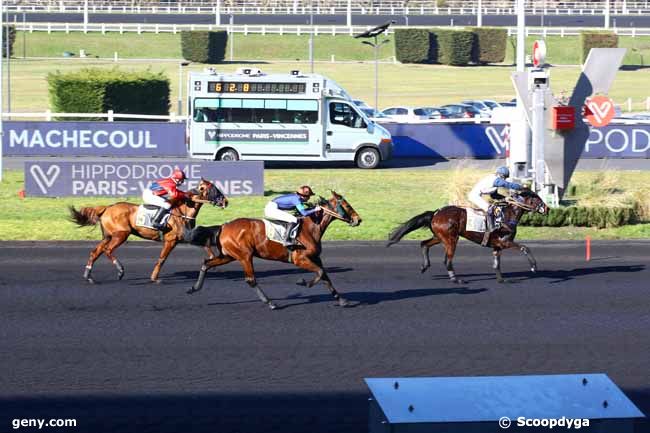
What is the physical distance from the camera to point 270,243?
14.5 meters

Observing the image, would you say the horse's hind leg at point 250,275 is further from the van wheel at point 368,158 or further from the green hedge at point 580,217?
the van wheel at point 368,158

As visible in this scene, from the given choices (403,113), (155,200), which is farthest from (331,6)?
(155,200)

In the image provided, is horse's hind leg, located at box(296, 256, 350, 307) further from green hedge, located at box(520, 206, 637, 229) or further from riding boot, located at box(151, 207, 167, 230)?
green hedge, located at box(520, 206, 637, 229)

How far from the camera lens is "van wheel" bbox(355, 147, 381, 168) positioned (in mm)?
33875

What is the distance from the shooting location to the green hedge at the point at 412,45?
75.3m

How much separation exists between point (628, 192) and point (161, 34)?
59600 mm

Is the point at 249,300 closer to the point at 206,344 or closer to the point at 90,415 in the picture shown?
the point at 206,344

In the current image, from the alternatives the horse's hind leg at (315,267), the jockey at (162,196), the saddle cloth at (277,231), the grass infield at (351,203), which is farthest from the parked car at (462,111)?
the saddle cloth at (277,231)

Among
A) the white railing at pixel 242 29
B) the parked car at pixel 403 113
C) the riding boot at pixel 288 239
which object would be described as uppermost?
the white railing at pixel 242 29

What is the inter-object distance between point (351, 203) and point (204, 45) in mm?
49269

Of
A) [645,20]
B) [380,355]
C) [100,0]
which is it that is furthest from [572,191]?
[100,0]

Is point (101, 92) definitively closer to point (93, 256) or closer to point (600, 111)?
point (600, 111)

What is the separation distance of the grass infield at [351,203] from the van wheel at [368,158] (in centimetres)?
68

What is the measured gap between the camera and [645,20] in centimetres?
8931
